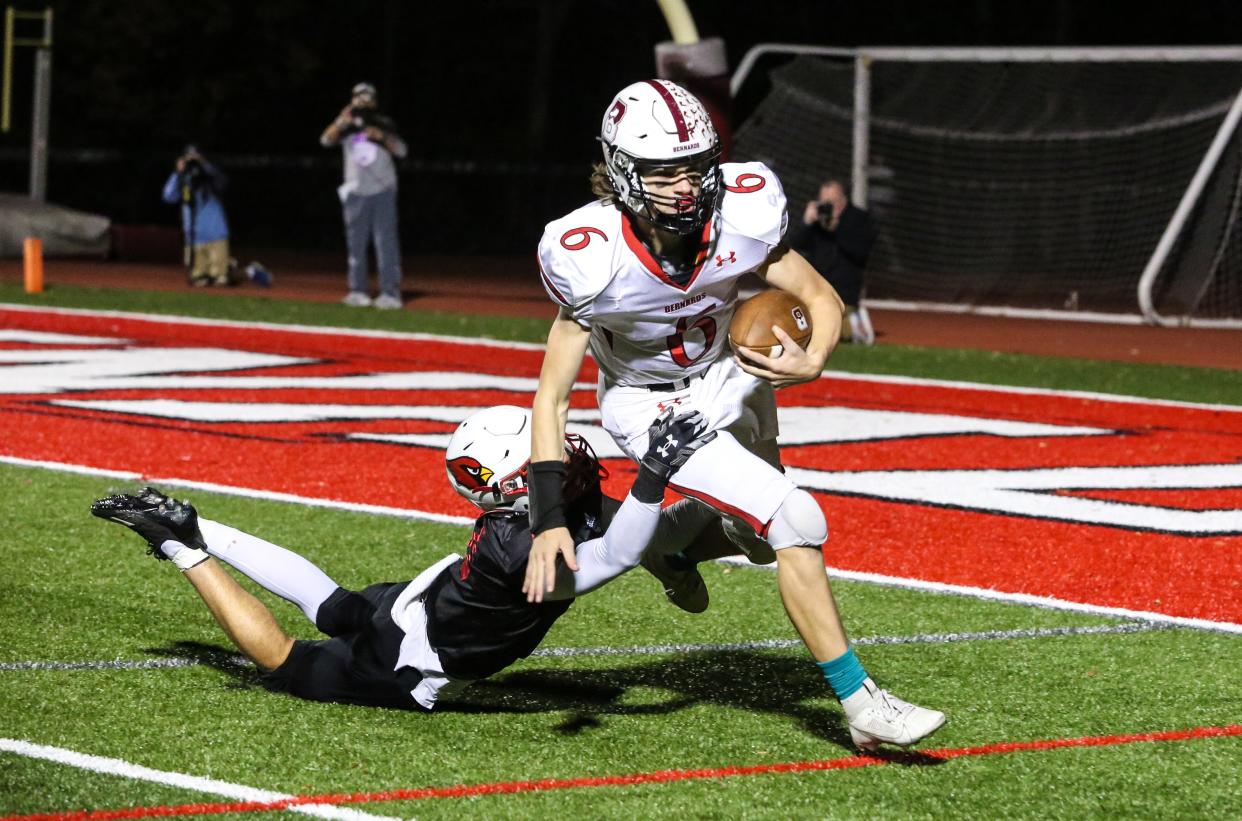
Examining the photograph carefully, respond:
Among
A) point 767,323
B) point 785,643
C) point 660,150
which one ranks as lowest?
point 785,643

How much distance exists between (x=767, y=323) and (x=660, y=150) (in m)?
0.53

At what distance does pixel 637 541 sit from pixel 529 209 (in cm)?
3032

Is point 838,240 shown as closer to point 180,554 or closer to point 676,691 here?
point 676,691

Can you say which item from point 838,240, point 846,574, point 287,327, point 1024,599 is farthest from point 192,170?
point 1024,599

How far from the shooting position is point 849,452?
1044cm

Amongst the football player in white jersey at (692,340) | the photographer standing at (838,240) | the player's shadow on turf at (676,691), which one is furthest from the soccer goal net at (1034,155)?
the football player in white jersey at (692,340)

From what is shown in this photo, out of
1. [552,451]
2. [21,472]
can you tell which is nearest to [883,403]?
[21,472]

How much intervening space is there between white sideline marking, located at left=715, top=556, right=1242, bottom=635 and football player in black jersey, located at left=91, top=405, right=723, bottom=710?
1752mm

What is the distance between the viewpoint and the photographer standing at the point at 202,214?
835 inches

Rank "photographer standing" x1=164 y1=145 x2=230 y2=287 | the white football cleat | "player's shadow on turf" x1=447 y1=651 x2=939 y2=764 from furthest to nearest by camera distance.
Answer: "photographer standing" x1=164 y1=145 x2=230 y2=287, "player's shadow on turf" x1=447 y1=651 x2=939 y2=764, the white football cleat

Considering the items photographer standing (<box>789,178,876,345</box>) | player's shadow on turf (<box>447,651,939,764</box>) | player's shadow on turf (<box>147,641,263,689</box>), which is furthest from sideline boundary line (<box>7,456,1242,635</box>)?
photographer standing (<box>789,178,876,345</box>)

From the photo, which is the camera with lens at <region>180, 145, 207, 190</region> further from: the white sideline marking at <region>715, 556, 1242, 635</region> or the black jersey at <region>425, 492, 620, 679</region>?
the black jersey at <region>425, 492, 620, 679</region>

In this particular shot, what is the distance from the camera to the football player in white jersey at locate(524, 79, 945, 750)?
4871 mm

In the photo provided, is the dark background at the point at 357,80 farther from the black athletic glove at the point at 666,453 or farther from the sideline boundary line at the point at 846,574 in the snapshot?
the black athletic glove at the point at 666,453
